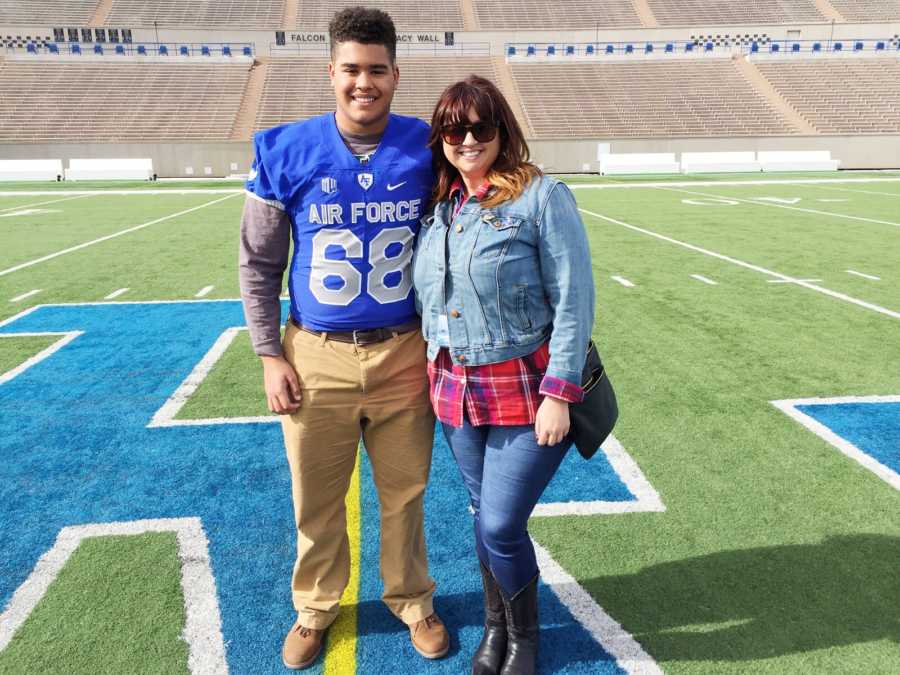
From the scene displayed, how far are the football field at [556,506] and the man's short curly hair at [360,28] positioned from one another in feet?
6.52

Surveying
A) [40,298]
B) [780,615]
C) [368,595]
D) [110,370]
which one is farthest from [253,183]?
[40,298]

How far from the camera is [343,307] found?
7.25ft

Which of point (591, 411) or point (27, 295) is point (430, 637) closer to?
point (591, 411)

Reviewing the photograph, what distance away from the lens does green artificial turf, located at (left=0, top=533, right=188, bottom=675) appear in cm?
236

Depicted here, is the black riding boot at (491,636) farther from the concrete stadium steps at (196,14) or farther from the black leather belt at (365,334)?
the concrete stadium steps at (196,14)

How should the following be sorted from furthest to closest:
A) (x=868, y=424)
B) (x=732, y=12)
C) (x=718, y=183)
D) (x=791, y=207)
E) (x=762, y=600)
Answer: (x=732, y=12)
(x=718, y=183)
(x=791, y=207)
(x=868, y=424)
(x=762, y=600)

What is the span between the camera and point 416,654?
241 cm

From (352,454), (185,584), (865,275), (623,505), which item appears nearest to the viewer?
(352,454)

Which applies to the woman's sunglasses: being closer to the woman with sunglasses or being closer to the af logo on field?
the woman with sunglasses

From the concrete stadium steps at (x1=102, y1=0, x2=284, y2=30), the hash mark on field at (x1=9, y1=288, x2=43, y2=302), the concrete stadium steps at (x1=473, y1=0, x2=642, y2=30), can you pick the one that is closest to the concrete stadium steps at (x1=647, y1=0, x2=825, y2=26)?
the concrete stadium steps at (x1=473, y1=0, x2=642, y2=30)

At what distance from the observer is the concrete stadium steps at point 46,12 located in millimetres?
41719

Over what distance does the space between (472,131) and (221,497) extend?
2371 millimetres

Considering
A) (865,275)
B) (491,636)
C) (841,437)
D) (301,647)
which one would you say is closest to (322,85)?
(865,275)

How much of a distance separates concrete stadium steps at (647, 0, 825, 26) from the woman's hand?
4835 cm
